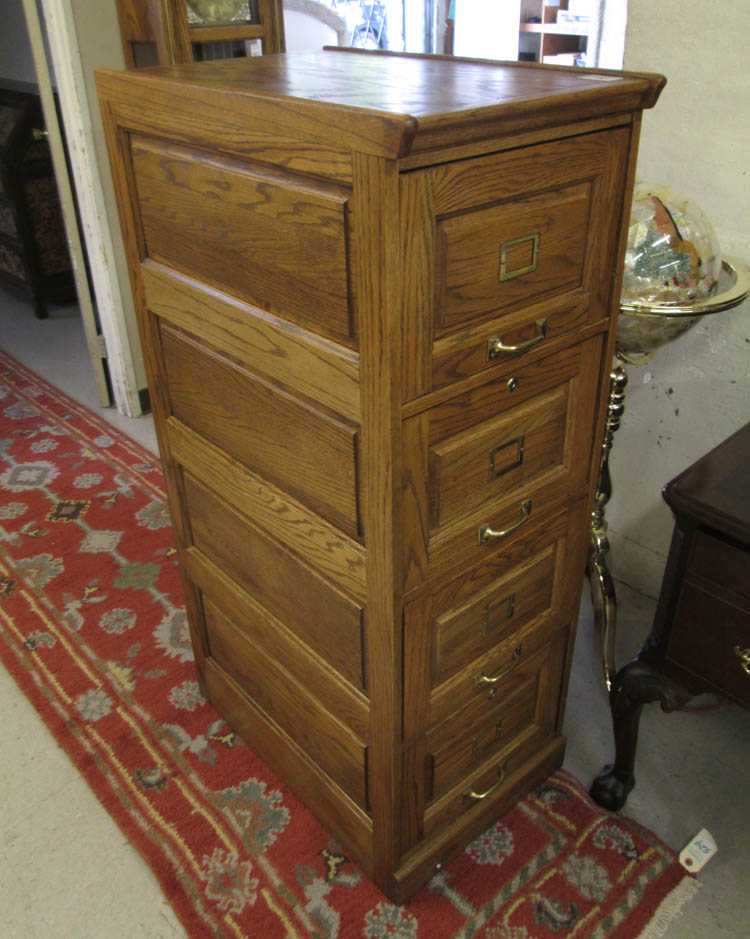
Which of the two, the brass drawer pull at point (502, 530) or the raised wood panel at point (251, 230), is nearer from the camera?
the raised wood panel at point (251, 230)

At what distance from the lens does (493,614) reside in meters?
1.37

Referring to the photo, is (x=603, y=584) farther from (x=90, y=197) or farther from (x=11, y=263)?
(x=11, y=263)

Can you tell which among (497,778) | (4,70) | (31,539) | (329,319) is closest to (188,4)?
(31,539)

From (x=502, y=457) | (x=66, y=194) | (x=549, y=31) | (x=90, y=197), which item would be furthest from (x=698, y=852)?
(x=549, y=31)

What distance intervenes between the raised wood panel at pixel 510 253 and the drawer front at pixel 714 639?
0.55 metres

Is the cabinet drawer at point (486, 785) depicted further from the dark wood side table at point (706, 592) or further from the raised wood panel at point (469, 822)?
the dark wood side table at point (706, 592)

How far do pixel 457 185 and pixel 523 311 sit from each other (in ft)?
0.75

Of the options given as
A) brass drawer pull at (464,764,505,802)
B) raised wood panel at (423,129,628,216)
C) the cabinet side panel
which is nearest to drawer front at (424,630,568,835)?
brass drawer pull at (464,764,505,802)

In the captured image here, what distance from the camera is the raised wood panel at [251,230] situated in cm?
101

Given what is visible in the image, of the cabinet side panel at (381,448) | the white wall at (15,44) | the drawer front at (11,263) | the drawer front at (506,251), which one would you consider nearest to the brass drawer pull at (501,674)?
the cabinet side panel at (381,448)

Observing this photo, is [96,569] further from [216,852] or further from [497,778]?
[497,778]

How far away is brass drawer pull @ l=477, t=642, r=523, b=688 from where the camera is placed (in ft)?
4.65

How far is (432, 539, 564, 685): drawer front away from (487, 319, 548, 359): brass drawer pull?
41 cm

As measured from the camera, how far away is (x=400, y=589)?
1150mm
